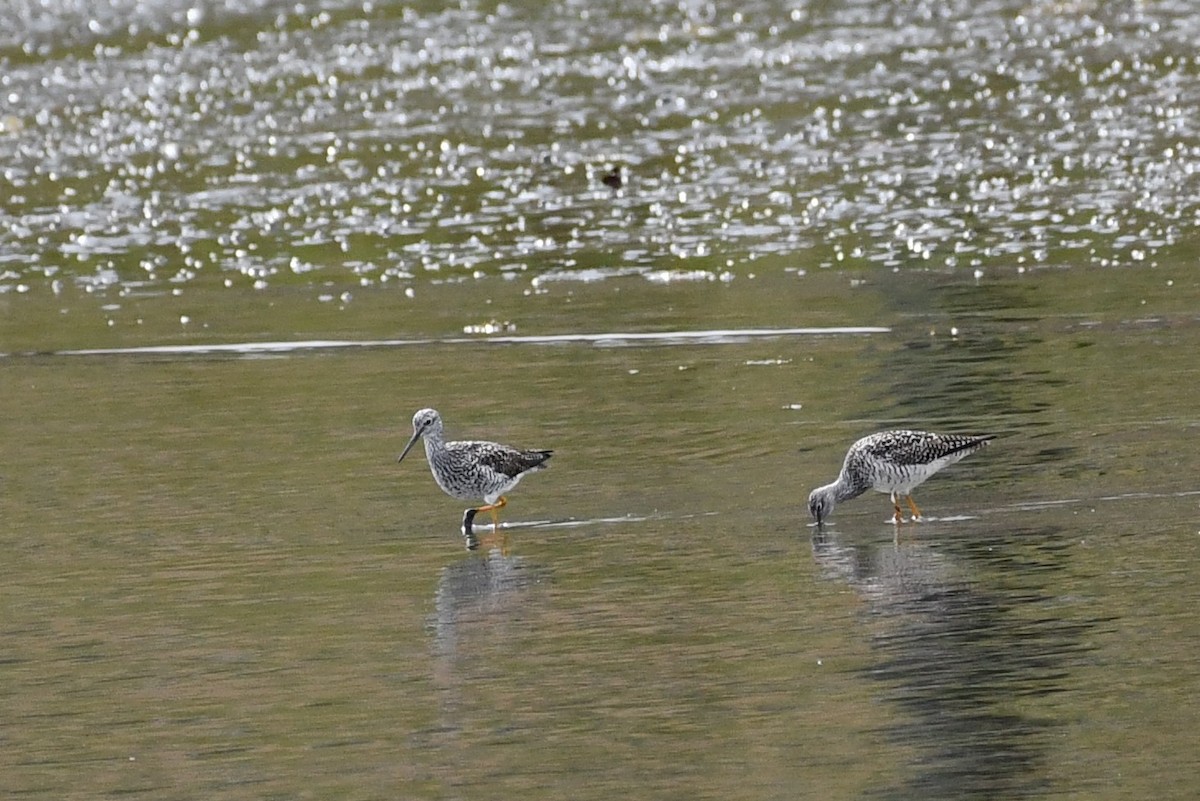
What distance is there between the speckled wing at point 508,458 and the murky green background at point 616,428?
344 millimetres

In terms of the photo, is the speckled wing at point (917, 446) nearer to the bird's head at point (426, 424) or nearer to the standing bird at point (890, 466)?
the standing bird at point (890, 466)

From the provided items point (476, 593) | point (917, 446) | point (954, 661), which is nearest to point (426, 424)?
point (476, 593)

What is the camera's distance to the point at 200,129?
3847cm

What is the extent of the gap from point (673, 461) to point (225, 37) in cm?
3490

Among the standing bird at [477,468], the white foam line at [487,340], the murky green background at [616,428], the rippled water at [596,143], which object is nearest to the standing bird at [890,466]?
the murky green background at [616,428]

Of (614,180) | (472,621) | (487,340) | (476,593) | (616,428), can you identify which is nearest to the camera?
(472,621)

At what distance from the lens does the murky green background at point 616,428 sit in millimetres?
11359

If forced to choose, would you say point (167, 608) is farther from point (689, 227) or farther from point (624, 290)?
point (689, 227)

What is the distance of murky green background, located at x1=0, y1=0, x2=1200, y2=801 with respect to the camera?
11.4 meters

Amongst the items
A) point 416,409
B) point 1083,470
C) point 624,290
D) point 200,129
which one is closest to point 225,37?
point 200,129

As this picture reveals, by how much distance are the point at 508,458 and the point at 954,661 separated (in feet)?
14.6

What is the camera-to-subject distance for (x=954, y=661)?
39.5 ft

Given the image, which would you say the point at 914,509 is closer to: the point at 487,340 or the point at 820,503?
the point at 820,503

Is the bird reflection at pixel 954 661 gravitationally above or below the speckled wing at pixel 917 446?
below
